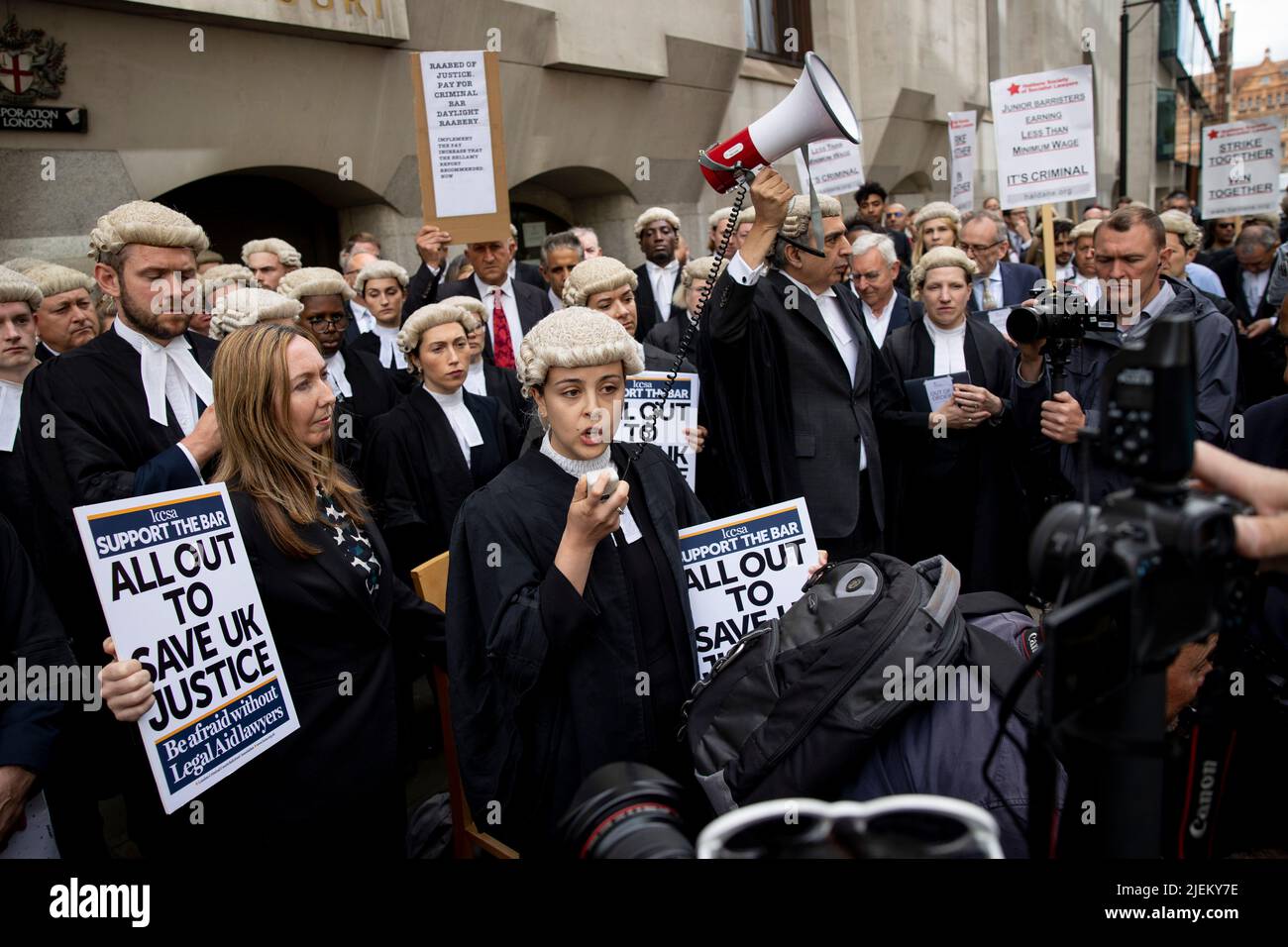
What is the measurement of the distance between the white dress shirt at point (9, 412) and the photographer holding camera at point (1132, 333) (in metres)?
3.80

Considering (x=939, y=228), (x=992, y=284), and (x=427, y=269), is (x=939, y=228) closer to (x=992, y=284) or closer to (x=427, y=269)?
(x=992, y=284)

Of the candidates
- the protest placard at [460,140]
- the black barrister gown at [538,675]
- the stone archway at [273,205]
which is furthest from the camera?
the stone archway at [273,205]

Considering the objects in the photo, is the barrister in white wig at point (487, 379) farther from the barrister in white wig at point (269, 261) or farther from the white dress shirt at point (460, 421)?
the barrister in white wig at point (269, 261)

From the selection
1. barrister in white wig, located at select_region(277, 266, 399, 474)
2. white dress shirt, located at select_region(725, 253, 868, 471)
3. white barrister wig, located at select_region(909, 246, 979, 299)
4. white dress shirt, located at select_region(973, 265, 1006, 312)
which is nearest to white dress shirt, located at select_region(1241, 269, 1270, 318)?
white dress shirt, located at select_region(973, 265, 1006, 312)

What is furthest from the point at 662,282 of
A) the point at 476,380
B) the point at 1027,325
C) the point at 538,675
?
the point at 538,675

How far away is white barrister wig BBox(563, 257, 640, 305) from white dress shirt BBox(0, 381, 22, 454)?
90.2 inches

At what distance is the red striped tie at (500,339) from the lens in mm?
6129

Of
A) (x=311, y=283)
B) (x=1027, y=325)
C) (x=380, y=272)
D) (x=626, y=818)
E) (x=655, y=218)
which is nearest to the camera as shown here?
(x=626, y=818)

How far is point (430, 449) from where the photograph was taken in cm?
425

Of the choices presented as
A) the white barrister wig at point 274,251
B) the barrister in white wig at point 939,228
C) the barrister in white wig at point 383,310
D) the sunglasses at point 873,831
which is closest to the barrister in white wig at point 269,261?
the white barrister wig at point 274,251

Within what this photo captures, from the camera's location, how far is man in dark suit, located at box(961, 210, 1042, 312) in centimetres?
737

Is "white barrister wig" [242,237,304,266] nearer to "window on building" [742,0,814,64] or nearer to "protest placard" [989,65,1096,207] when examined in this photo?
"protest placard" [989,65,1096,207]

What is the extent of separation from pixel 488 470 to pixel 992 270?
16.3 ft
